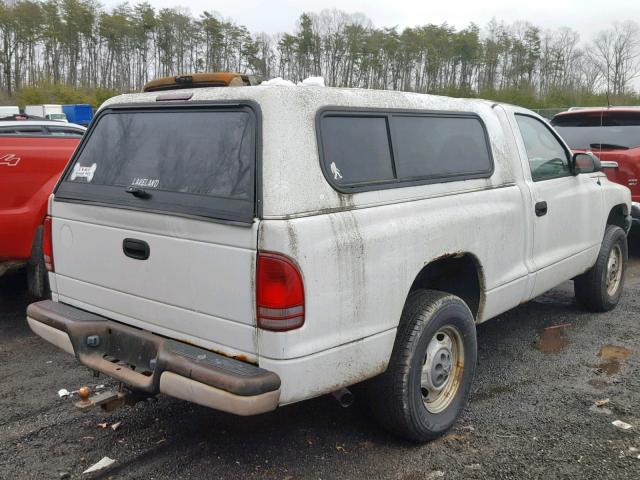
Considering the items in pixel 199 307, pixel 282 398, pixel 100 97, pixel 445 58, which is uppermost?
pixel 445 58

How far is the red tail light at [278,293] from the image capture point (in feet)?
8.82

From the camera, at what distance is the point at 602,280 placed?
5.77 meters

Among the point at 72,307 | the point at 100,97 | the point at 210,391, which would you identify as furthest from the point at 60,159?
the point at 100,97

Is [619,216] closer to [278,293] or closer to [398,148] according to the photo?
[398,148]

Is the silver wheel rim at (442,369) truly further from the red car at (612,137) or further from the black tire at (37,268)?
the red car at (612,137)

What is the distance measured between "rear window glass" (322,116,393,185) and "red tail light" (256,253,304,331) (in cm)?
57

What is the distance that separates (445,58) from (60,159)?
4452 centimetres

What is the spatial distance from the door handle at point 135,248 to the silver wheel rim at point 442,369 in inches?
62.4

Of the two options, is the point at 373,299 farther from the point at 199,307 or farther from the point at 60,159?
the point at 60,159

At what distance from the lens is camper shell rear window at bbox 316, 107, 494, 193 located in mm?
3090

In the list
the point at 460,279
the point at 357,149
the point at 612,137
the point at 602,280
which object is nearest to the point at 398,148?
the point at 357,149

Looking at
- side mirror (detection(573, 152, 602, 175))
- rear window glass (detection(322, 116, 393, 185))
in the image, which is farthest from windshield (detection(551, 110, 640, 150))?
rear window glass (detection(322, 116, 393, 185))

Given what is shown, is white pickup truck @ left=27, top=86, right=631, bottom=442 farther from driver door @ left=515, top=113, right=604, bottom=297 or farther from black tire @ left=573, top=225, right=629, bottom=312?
black tire @ left=573, top=225, right=629, bottom=312

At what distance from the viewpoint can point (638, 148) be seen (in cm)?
778
